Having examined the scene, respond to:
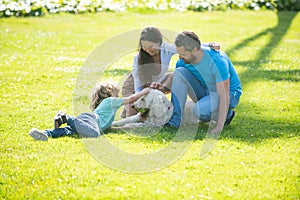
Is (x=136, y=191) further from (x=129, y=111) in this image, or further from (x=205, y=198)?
(x=129, y=111)

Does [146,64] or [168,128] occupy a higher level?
[146,64]

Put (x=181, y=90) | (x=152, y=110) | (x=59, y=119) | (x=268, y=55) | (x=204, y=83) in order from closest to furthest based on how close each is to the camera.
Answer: (x=59, y=119) < (x=152, y=110) < (x=181, y=90) < (x=204, y=83) < (x=268, y=55)

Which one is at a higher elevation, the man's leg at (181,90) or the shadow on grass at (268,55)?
the man's leg at (181,90)

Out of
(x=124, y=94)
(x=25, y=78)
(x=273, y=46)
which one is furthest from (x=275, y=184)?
(x=273, y=46)

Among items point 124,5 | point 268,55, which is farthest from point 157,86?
point 124,5

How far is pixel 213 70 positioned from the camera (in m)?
6.11

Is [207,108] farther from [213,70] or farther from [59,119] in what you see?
[59,119]

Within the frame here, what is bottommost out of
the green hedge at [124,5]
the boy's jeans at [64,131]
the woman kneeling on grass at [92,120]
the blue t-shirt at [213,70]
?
the green hedge at [124,5]

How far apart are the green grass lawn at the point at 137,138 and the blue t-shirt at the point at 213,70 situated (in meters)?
0.56

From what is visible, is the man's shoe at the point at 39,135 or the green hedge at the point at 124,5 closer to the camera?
the man's shoe at the point at 39,135

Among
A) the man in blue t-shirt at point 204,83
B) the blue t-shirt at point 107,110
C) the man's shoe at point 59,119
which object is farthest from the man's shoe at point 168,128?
the man's shoe at point 59,119

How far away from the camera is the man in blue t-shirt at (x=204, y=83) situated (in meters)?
6.05

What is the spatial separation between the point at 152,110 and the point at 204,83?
30.5 inches

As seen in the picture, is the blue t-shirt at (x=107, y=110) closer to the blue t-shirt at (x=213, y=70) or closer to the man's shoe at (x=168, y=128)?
the man's shoe at (x=168, y=128)
